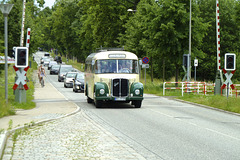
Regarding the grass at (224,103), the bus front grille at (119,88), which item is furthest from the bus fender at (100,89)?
the grass at (224,103)

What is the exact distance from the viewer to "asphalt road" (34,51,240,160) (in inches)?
395

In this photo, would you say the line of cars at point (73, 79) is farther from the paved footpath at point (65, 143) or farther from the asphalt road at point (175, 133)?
the paved footpath at point (65, 143)

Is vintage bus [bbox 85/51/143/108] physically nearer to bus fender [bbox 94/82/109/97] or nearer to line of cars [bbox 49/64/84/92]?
bus fender [bbox 94/82/109/97]

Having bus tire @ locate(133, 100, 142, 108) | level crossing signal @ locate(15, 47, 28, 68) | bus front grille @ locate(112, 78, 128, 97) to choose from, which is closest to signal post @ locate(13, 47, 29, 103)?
level crossing signal @ locate(15, 47, 28, 68)

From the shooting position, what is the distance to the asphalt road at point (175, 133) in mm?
10023

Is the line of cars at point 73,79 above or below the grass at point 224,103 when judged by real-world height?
above

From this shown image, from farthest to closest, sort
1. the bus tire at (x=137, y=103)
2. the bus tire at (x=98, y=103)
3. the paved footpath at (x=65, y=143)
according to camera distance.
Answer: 1. the bus tire at (x=137, y=103)
2. the bus tire at (x=98, y=103)
3. the paved footpath at (x=65, y=143)

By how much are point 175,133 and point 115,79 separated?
8.75 metres

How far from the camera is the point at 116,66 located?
22.8 m

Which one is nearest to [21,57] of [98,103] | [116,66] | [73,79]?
[98,103]

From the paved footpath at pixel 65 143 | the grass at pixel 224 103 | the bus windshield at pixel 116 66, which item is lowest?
the paved footpath at pixel 65 143

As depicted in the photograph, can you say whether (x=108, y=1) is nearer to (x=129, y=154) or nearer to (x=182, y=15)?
(x=182, y=15)

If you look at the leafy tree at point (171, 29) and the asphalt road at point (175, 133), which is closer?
the asphalt road at point (175, 133)

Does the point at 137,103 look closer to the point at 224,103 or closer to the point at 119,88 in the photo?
the point at 119,88
